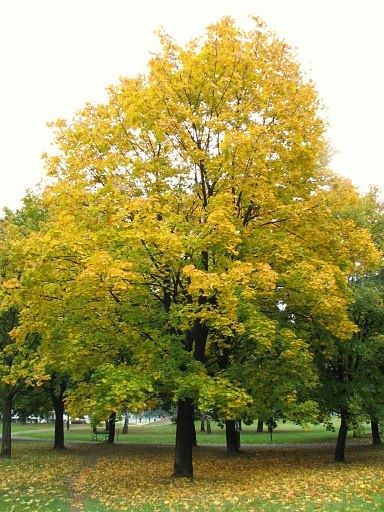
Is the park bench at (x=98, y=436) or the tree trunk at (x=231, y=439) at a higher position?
the tree trunk at (x=231, y=439)

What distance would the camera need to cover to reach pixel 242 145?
14211mm

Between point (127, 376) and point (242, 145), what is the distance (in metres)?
7.26

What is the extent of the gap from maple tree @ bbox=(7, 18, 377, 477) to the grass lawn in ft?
6.65

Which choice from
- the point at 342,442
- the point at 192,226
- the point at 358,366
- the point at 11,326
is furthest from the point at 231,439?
the point at 192,226

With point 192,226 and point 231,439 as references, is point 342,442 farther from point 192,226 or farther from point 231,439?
point 192,226

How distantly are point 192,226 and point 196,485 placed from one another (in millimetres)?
7624

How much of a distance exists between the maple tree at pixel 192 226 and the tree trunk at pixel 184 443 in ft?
0.15

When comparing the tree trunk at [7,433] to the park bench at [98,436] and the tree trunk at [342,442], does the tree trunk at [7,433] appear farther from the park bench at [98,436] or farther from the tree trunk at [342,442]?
the tree trunk at [342,442]

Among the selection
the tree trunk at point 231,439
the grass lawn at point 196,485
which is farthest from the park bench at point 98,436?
the tree trunk at point 231,439

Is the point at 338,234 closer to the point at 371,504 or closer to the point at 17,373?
the point at 371,504

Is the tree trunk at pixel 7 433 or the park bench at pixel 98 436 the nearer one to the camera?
the tree trunk at pixel 7 433

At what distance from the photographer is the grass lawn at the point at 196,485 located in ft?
36.9

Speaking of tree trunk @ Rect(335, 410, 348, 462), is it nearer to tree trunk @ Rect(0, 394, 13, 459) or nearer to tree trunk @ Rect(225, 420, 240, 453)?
tree trunk @ Rect(225, 420, 240, 453)

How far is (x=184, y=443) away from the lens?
1611 centimetres
